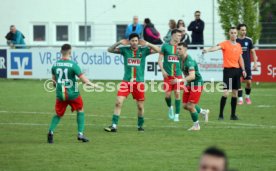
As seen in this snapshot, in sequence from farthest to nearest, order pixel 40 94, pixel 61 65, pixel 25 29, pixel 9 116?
pixel 25 29 < pixel 40 94 < pixel 9 116 < pixel 61 65

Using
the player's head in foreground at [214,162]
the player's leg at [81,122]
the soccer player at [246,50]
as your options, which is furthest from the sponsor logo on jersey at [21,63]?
the player's head in foreground at [214,162]

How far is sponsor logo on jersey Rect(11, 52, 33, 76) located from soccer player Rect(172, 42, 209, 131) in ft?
52.5

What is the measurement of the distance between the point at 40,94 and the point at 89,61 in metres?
4.79

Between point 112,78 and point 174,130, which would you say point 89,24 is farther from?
point 174,130

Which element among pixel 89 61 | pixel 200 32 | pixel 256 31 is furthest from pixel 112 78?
pixel 256 31

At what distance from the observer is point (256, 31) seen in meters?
33.4

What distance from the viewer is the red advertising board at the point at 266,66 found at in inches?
1150

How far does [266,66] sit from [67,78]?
15.8m

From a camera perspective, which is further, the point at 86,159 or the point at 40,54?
the point at 40,54

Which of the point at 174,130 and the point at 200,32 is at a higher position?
the point at 200,32

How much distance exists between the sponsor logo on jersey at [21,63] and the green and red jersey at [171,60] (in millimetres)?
14375

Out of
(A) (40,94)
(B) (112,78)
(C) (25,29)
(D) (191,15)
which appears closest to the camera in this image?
(A) (40,94)

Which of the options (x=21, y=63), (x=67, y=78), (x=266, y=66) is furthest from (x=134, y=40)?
(x=21, y=63)

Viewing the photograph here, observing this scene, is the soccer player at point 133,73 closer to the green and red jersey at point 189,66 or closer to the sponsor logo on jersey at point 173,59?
the green and red jersey at point 189,66
